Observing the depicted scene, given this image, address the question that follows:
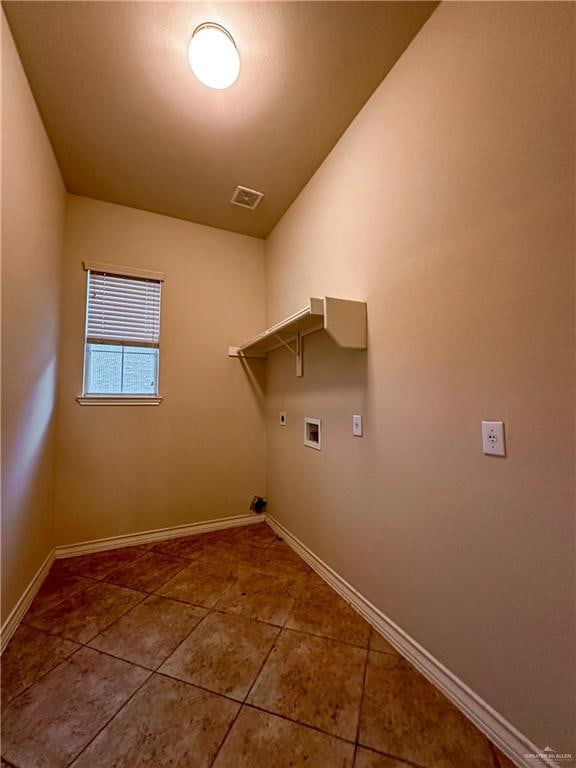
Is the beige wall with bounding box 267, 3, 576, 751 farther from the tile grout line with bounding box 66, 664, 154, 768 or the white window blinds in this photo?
the white window blinds

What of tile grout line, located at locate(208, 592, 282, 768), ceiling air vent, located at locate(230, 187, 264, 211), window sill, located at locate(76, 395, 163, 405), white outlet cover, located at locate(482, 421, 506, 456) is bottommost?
tile grout line, located at locate(208, 592, 282, 768)

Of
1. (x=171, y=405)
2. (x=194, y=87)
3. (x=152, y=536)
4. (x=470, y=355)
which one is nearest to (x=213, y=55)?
(x=194, y=87)

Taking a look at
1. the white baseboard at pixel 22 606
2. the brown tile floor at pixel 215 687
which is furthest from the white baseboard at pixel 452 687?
the white baseboard at pixel 22 606

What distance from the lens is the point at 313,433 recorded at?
7.73 ft

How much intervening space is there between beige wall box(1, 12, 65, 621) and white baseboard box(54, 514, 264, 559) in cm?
22

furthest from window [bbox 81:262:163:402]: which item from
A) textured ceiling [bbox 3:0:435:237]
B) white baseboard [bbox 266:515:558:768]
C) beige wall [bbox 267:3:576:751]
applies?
white baseboard [bbox 266:515:558:768]

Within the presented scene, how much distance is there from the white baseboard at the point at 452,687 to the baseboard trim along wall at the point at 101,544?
53.1 inches

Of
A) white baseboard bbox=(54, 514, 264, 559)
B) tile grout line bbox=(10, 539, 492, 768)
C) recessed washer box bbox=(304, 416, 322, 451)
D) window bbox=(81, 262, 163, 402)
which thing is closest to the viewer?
tile grout line bbox=(10, 539, 492, 768)

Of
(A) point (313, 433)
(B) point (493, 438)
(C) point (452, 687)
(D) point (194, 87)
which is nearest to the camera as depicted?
(B) point (493, 438)

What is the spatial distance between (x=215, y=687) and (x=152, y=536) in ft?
5.46

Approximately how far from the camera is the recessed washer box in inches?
87.5

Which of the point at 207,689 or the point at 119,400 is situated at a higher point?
the point at 119,400

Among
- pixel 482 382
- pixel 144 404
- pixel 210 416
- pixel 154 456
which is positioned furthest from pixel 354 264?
pixel 154 456

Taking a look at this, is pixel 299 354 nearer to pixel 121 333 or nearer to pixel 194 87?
pixel 121 333
